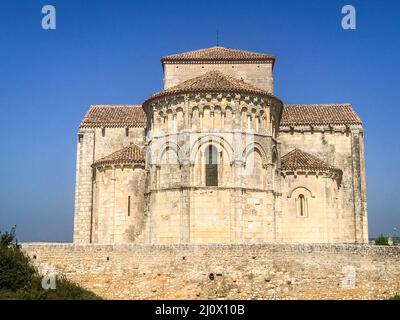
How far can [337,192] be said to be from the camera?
1198 inches

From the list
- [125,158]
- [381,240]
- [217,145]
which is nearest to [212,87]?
[217,145]

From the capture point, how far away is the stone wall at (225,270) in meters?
20.7

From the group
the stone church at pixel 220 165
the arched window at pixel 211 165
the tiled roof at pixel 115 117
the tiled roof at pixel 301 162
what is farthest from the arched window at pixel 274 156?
the tiled roof at pixel 115 117

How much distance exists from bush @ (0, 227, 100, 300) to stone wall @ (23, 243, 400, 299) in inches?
20.5

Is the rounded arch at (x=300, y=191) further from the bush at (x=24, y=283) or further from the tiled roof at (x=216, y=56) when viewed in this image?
the bush at (x=24, y=283)

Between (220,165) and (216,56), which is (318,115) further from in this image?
(220,165)

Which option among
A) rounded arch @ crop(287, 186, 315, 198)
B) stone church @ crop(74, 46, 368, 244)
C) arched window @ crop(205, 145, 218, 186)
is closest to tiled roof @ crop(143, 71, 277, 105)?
stone church @ crop(74, 46, 368, 244)

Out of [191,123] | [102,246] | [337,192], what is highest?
[191,123]

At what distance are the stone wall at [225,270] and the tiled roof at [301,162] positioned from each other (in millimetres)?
8088

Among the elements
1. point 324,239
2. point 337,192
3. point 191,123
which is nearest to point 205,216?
point 191,123

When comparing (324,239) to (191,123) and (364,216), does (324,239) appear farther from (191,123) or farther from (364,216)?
(191,123)

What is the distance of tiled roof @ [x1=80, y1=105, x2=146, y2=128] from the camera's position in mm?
33781

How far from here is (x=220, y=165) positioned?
25906mm

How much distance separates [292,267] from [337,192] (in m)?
10.4
